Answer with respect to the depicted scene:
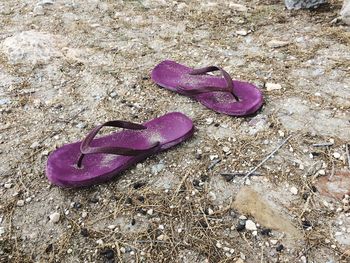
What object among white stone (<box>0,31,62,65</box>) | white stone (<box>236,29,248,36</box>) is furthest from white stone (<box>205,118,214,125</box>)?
white stone (<box>0,31,62,65</box>)

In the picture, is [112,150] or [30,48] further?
[30,48]

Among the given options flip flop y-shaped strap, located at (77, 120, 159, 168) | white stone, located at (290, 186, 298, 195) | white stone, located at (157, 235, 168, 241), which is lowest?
white stone, located at (157, 235, 168, 241)

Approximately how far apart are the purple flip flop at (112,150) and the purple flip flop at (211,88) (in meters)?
0.24

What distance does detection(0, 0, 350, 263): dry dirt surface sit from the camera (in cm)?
173

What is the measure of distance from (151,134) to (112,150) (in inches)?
14.8

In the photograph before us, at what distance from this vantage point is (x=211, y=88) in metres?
2.40

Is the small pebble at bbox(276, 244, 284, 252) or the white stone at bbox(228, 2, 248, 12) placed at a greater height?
the white stone at bbox(228, 2, 248, 12)

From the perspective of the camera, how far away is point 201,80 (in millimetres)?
2648

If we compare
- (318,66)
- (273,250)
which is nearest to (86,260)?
(273,250)

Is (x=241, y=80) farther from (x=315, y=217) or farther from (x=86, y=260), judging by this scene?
(x=86, y=260)

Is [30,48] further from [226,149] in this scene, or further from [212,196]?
[212,196]

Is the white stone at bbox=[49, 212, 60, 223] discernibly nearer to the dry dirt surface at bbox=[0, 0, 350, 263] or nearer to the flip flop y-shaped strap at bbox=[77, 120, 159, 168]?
the dry dirt surface at bbox=[0, 0, 350, 263]

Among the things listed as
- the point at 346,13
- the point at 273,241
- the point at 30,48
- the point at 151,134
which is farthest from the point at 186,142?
the point at 346,13

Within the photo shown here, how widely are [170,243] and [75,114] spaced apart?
3.67ft
